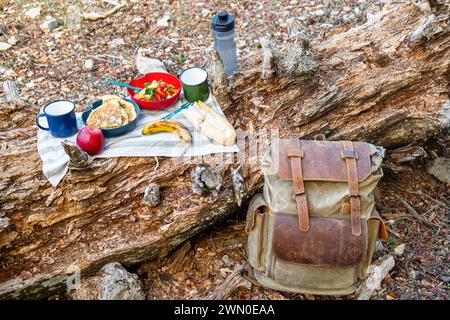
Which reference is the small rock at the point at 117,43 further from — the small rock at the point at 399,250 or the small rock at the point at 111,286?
the small rock at the point at 399,250

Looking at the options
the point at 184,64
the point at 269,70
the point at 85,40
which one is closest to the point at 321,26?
the point at 184,64

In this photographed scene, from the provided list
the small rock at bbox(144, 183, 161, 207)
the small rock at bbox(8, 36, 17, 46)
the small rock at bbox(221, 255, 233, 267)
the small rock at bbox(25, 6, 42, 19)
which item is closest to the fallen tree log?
the small rock at bbox(144, 183, 161, 207)

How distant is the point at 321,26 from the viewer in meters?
6.34

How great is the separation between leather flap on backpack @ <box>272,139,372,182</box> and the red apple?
1.30 metres

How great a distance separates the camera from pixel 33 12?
673 centimetres

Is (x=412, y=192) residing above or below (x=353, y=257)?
below

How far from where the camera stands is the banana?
380 centimetres

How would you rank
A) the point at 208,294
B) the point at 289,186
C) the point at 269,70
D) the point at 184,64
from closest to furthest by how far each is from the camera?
the point at 289,186 → the point at 208,294 → the point at 269,70 → the point at 184,64

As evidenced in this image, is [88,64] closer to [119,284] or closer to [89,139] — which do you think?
[89,139]

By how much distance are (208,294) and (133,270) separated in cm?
62

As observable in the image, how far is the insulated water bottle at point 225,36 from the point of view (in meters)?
4.39

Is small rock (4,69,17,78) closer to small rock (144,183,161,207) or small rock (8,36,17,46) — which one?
small rock (8,36,17,46)

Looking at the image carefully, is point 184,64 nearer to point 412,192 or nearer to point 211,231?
point 211,231

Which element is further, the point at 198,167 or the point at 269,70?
the point at 269,70
